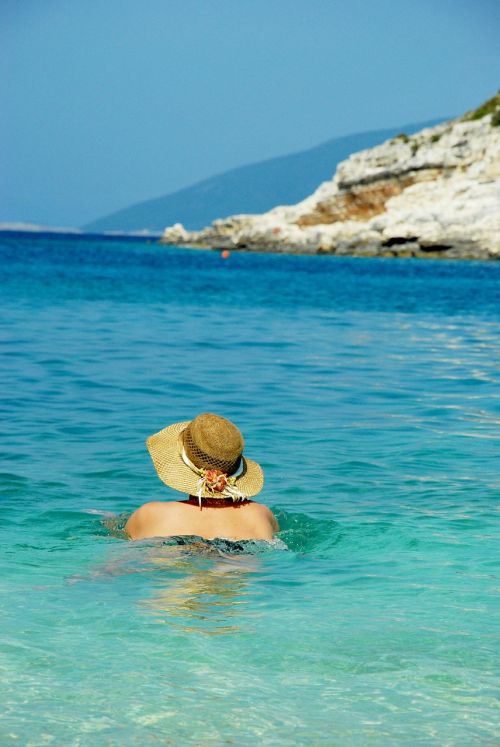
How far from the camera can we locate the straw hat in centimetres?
621

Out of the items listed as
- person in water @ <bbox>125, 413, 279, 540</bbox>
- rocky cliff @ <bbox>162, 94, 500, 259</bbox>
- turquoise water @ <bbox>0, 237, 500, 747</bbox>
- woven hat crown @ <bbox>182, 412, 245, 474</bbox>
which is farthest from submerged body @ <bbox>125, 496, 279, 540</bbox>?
rocky cliff @ <bbox>162, 94, 500, 259</bbox>

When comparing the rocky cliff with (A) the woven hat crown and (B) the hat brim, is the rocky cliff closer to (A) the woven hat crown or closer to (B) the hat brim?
(B) the hat brim

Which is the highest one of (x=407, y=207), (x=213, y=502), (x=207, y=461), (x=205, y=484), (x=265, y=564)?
(x=407, y=207)

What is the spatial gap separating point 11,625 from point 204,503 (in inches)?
52.7

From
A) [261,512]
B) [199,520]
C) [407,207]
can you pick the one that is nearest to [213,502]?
[199,520]

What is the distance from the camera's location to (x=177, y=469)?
631 cm

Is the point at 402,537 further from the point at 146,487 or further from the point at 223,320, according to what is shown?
the point at 223,320

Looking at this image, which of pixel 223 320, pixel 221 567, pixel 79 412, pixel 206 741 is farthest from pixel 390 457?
pixel 223 320

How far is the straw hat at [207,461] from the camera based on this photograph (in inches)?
245

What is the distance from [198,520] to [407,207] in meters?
82.4

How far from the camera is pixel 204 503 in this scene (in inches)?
253

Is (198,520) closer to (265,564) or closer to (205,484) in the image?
(205,484)

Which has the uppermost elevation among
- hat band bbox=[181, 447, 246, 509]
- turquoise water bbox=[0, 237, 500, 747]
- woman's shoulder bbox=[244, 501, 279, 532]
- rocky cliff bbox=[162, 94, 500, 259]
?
rocky cliff bbox=[162, 94, 500, 259]

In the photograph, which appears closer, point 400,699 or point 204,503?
point 400,699
